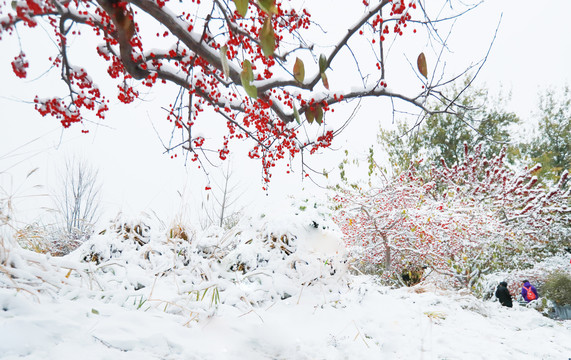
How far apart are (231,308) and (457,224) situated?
263 inches

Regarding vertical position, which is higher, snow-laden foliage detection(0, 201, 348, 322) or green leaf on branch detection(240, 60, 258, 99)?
green leaf on branch detection(240, 60, 258, 99)

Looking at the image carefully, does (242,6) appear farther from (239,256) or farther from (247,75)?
(239,256)

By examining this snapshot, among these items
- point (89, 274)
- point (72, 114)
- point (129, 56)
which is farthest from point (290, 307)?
point (72, 114)

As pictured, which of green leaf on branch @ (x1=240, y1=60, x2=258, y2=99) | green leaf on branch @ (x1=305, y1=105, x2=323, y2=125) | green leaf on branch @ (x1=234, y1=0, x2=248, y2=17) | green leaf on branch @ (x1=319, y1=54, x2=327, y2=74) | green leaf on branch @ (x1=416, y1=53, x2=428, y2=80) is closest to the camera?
green leaf on branch @ (x1=234, y1=0, x2=248, y2=17)

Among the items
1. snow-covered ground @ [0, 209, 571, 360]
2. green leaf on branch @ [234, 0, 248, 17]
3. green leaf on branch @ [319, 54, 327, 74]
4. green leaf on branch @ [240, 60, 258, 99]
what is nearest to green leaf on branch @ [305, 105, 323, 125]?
green leaf on branch @ [319, 54, 327, 74]

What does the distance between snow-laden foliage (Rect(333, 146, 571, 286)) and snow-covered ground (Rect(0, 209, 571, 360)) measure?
2.76 m

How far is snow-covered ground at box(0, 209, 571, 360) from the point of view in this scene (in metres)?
1.39

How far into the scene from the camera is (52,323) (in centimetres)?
130

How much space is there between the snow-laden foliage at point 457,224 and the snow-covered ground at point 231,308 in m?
2.76

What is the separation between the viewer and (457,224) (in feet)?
23.6

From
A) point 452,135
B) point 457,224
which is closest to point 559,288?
point 457,224

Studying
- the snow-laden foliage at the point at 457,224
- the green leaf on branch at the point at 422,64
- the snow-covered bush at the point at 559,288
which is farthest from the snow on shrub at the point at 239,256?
the snow-covered bush at the point at 559,288

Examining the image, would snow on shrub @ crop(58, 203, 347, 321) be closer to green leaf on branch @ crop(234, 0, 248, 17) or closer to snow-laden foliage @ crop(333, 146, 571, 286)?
green leaf on branch @ crop(234, 0, 248, 17)

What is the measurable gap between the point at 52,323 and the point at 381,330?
259 centimetres
